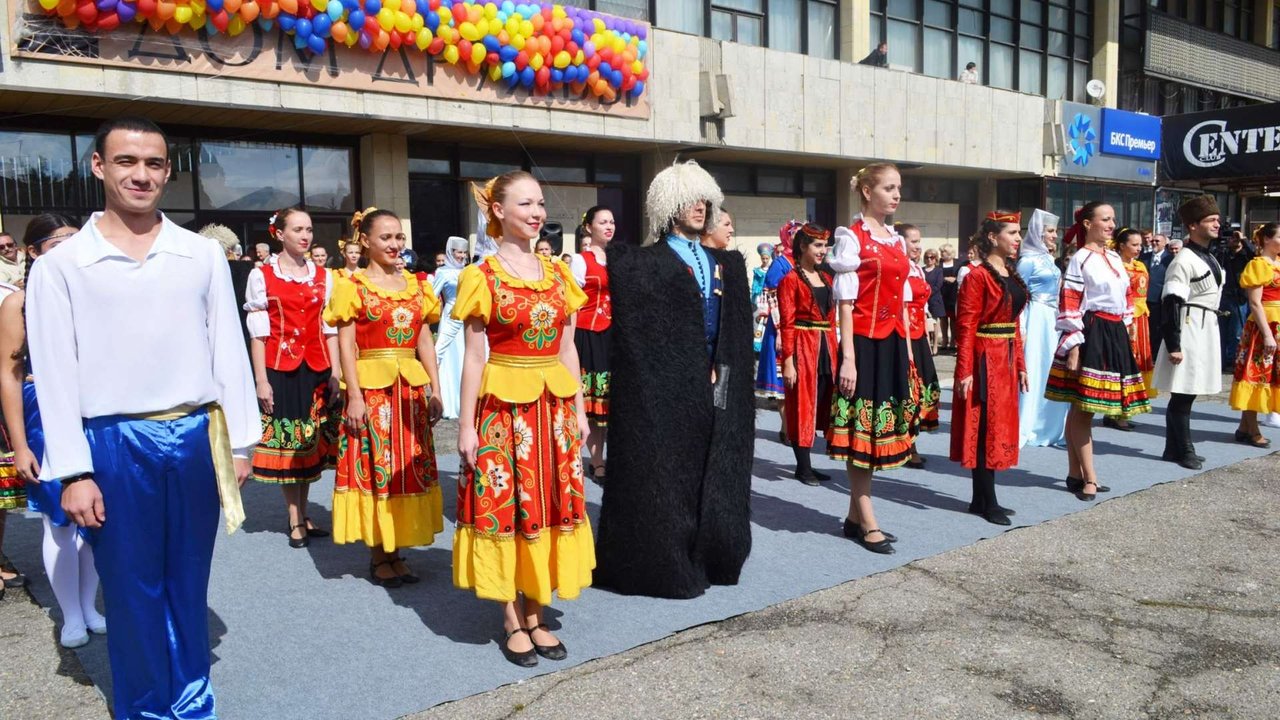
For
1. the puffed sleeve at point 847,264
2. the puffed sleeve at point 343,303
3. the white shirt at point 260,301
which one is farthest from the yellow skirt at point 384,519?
the puffed sleeve at point 847,264

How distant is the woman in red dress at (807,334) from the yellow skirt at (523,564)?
335 centimetres

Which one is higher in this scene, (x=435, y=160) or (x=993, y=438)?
(x=435, y=160)

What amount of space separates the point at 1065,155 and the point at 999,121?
241cm

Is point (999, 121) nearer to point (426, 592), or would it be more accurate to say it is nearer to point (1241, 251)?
point (1241, 251)

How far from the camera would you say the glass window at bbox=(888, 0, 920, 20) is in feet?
61.1

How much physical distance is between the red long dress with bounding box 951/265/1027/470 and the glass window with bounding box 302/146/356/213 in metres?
9.69

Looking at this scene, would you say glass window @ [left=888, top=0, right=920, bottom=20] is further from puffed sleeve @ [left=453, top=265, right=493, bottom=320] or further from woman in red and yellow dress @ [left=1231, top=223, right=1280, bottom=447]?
puffed sleeve @ [left=453, top=265, right=493, bottom=320]

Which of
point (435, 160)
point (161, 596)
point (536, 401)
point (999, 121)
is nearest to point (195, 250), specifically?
point (161, 596)

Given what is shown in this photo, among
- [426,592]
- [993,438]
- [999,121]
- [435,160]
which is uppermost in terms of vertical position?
[999,121]

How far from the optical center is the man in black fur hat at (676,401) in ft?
14.0

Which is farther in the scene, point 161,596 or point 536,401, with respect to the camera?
point 536,401

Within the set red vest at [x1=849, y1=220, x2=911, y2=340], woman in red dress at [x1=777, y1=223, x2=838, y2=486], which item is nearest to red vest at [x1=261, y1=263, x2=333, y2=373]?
red vest at [x1=849, y1=220, x2=911, y2=340]

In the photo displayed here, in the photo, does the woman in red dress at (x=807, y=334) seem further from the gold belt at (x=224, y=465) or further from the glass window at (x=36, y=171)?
the glass window at (x=36, y=171)

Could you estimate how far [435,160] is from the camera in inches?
542
